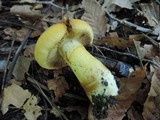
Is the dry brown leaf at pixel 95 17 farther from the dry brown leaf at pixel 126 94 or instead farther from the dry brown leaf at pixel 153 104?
the dry brown leaf at pixel 153 104

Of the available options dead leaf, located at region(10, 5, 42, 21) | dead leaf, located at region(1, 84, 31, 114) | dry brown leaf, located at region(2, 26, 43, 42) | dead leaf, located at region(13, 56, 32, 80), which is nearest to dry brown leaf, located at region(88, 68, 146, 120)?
dead leaf, located at region(1, 84, 31, 114)

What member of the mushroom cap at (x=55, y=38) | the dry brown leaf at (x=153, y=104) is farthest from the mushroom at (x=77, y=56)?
the dry brown leaf at (x=153, y=104)

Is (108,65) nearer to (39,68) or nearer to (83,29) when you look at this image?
(83,29)

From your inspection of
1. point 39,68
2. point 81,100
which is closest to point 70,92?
Result: point 81,100

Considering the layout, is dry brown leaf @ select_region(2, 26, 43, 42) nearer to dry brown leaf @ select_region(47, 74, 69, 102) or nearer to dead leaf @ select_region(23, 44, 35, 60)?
dead leaf @ select_region(23, 44, 35, 60)

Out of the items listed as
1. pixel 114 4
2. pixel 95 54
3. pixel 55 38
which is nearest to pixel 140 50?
pixel 95 54
